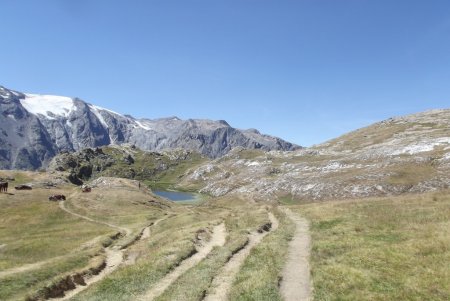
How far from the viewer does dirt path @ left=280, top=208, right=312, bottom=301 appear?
28.5 metres

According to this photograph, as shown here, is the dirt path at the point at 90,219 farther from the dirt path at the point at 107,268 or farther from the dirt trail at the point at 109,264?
the dirt path at the point at 107,268

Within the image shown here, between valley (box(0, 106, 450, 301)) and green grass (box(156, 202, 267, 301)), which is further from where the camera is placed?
green grass (box(156, 202, 267, 301))

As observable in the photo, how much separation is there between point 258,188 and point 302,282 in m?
160

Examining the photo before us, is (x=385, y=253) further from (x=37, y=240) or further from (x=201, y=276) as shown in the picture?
(x=37, y=240)

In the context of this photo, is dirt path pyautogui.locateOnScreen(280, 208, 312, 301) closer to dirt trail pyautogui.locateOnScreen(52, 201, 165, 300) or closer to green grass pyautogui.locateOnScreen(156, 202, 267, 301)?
green grass pyautogui.locateOnScreen(156, 202, 267, 301)

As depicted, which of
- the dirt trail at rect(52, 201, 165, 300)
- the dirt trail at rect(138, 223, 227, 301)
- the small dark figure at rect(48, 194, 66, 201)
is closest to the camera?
the dirt trail at rect(138, 223, 227, 301)

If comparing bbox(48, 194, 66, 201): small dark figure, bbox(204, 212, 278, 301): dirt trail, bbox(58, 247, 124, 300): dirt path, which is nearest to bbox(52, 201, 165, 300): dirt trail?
bbox(58, 247, 124, 300): dirt path

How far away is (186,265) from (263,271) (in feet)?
33.5

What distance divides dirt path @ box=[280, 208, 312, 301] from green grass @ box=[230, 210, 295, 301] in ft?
1.74

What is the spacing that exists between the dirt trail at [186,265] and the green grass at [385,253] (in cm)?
1131

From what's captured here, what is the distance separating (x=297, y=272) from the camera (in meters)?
33.8

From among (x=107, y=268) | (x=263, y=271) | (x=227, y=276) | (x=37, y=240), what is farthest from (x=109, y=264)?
(x=37, y=240)

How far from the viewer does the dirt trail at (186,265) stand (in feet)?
107

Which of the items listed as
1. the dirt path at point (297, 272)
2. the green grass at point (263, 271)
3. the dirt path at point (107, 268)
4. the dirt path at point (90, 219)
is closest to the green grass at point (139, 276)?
the dirt path at point (107, 268)
